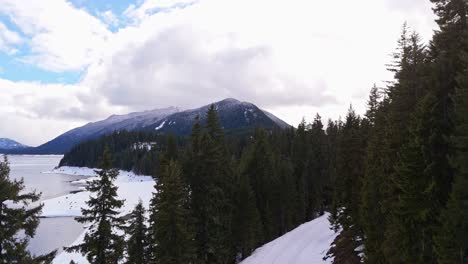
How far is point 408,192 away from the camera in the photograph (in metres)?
16.2

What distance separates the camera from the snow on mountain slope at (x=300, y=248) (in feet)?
111

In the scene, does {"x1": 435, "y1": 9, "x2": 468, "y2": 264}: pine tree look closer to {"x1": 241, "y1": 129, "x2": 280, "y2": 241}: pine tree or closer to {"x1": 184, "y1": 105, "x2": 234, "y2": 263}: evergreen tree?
{"x1": 184, "y1": 105, "x2": 234, "y2": 263}: evergreen tree

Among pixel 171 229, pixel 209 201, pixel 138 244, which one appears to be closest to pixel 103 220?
pixel 171 229

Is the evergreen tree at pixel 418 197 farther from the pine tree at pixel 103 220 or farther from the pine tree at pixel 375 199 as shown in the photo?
the pine tree at pixel 103 220

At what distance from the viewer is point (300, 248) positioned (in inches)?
1452

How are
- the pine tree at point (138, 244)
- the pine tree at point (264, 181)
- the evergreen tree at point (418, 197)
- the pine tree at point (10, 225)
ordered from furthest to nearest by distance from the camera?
1. the pine tree at point (264, 181)
2. the pine tree at point (138, 244)
3. the pine tree at point (10, 225)
4. the evergreen tree at point (418, 197)

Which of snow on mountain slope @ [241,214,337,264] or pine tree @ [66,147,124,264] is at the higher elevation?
pine tree @ [66,147,124,264]

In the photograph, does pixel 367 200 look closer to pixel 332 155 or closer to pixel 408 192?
pixel 408 192

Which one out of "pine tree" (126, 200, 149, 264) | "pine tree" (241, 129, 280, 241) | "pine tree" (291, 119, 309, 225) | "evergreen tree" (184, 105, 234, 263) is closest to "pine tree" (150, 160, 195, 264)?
"pine tree" (126, 200, 149, 264)

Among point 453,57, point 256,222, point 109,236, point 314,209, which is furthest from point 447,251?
point 314,209

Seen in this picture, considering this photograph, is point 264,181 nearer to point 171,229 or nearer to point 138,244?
point 138,244

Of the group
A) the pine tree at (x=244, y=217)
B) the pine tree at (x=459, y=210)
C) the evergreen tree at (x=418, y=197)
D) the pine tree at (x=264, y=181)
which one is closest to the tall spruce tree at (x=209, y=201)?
the pine tree at (x=244, y=217)

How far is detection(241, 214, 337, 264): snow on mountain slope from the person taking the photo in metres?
33.9

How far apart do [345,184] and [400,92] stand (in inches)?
536
